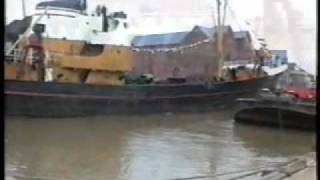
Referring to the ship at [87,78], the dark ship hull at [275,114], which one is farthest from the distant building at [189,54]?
the dark ship hull at [275,114]

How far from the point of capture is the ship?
283 inches

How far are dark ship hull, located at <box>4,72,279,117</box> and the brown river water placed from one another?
192 millimetres

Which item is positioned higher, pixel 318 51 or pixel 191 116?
pixel 318 51

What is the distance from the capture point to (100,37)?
787 cm

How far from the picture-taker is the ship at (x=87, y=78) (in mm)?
7195

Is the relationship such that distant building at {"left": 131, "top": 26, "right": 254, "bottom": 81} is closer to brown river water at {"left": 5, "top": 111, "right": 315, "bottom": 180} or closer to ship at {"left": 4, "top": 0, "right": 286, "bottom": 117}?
ship at {"left": 4, "top": 0, "right": 286, "bottom": 117}

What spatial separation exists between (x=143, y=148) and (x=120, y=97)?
2.96m

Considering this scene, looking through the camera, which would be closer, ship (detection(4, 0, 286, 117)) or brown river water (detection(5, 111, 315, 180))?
brown river water (detection(5, 111, 315, 180))

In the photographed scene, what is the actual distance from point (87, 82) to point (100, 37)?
703 millimetres

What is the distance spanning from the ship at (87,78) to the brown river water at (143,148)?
0.24 meters

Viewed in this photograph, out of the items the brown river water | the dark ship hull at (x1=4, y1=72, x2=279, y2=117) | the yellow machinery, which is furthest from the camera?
the yellow machinery

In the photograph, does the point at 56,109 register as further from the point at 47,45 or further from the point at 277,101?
the point at 277,101

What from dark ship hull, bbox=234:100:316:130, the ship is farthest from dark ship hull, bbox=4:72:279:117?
dark ship hull, bbox=234:100:316:130
